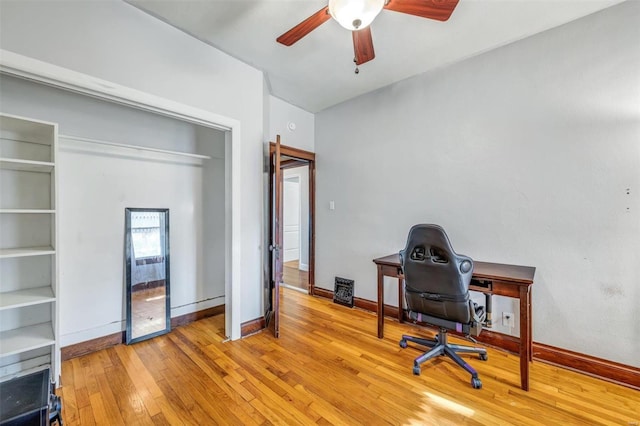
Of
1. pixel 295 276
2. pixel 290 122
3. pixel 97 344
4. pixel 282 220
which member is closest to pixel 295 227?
pixel 295 276

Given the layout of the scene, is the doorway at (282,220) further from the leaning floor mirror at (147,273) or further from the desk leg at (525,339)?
the desk leg at (525,339)

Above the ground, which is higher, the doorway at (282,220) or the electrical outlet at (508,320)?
the doorway at (282,220)

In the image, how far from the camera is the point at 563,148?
2.18 meters

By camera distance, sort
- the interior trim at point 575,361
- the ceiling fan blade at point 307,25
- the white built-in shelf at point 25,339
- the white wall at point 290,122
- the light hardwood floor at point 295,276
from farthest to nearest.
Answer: the light hardwood floor at point 295,276 < the white wall at point 290,122 < the interior trim at point 575,361 < the white built-in shelf at point 25,339 < the ceiling fan blade at point 307,25

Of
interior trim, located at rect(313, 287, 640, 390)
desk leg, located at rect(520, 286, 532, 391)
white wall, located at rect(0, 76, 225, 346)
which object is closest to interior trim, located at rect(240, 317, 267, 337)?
white wall, located at rect(0, 76, 225, 346)

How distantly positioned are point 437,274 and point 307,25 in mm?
1935

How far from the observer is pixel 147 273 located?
2.71 metres

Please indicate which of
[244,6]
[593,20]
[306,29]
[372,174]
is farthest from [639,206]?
[244,6]

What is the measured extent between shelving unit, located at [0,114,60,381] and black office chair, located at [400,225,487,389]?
8.42 ft

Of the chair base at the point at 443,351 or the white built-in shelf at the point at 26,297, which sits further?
the chair base at the point at 443,351

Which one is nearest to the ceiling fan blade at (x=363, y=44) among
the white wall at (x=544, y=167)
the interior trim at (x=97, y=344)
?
the white wall at (x=544, y=167)

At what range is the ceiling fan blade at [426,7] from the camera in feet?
4.68

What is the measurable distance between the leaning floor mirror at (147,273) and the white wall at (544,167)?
8.12ft

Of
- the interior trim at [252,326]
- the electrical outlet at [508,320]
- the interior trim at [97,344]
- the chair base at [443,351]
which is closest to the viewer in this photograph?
the chair base at [443,351]
